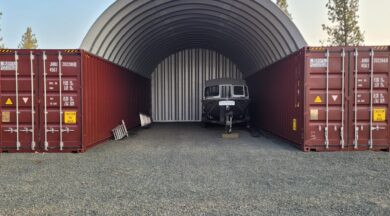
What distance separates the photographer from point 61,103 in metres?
9.34

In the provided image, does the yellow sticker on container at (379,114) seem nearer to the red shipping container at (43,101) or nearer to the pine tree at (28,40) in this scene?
the red shipping container at (43,101)

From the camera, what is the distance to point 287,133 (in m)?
11.0

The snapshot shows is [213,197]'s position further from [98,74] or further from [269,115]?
[269,115]

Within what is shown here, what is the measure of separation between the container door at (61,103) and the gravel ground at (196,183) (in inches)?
23.6

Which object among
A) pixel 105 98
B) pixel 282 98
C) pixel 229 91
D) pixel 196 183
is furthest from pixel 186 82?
pixel 196 183

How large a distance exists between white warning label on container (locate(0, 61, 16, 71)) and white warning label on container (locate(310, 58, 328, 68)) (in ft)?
30.2

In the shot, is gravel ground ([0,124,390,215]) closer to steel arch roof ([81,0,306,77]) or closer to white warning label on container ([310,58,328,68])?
white warning label on container ([310,58,328,68])

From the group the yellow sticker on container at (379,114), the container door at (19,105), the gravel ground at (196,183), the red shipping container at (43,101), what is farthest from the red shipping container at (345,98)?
A: the container door at (19,105)

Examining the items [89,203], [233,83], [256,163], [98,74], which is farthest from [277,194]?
[233,83]

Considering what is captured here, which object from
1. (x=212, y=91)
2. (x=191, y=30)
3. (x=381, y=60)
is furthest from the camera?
(x=191, y=30)

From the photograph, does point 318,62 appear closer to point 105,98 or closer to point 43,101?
point 105,98

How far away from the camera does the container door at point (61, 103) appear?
30.4 feet

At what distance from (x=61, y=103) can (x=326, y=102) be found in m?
8.26

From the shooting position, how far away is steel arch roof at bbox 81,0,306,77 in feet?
36.2
